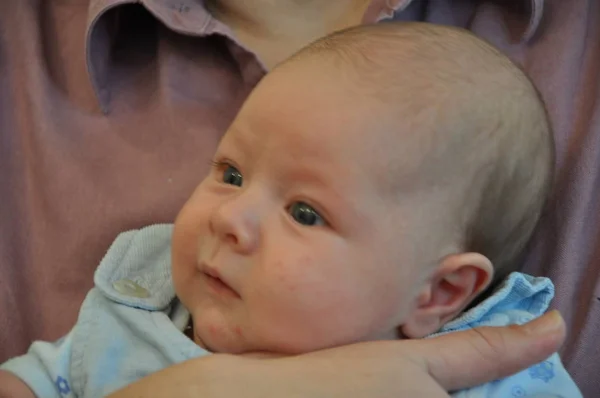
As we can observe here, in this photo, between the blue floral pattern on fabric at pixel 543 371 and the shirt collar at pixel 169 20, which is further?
the shirt collar at pixel 169 20

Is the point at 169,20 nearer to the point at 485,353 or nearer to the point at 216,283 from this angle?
the point at 216,283

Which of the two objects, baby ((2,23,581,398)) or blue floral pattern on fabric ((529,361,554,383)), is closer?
baby ((2,23,581,398))

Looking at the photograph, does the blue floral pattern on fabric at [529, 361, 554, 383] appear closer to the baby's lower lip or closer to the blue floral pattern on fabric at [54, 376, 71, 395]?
the baby's lower lip

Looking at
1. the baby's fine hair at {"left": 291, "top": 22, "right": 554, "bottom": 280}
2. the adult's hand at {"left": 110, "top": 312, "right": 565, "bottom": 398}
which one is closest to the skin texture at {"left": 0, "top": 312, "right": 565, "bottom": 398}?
the adult's hand at {"left": 110, "top": 312, "right": 565, "bottom": 398}

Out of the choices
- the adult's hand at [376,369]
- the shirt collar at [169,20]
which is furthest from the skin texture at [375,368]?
the shirt collar at [169,20]

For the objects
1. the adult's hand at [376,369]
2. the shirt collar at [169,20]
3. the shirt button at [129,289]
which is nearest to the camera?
the adult's hand at [376,369]

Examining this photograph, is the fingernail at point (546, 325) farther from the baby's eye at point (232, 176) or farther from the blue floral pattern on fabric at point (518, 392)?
the baby's eye at point (232, 176)

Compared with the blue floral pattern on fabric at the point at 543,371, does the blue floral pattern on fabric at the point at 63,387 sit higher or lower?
lower

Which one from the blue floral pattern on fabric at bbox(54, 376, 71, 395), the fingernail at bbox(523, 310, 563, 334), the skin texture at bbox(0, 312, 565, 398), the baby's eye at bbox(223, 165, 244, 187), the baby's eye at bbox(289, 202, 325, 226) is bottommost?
the blue floral pattern on fabric at bbox(54, 376, 71, 395)

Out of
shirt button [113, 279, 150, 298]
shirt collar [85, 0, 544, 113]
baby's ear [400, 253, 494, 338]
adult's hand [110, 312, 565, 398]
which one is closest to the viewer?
adult's hand [110, 312, 565, 398]

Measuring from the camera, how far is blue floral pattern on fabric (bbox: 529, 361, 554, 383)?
1.12m

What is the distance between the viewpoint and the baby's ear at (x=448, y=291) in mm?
1071

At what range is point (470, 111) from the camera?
1.07 m

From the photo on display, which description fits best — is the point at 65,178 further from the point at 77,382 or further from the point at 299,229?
the point at 299,229
